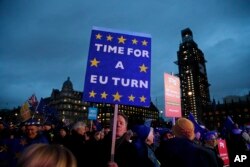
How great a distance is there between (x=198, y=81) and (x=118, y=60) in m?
179

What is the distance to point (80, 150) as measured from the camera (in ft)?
14.0

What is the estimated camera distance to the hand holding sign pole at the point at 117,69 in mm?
3658

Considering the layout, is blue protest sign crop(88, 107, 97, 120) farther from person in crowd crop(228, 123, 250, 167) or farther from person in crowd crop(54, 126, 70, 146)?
person in crowd crop(228, 123, 250, 167)

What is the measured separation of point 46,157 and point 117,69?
251cm

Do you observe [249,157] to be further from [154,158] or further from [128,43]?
[128,43]

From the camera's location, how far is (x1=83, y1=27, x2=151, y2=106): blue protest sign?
12.0ft

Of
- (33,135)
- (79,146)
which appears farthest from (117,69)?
(33,135)

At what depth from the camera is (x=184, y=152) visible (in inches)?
122

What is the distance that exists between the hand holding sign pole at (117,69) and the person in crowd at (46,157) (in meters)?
2.04

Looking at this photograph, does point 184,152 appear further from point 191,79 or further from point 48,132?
point 191,79

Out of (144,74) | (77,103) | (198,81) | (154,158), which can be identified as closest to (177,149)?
(154,158)

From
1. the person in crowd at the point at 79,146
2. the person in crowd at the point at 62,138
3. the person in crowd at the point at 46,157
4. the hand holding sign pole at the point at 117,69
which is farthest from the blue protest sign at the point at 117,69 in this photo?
the person in crowd at the point at 46,157

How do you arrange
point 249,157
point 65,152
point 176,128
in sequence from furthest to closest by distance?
point 249,157 < point 176,128 < point 65,152

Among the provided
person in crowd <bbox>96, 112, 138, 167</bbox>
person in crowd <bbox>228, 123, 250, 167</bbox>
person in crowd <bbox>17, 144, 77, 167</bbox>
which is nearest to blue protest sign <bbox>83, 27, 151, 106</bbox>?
person in crowd <bbox>96, 112, 138, 167</bbox>
